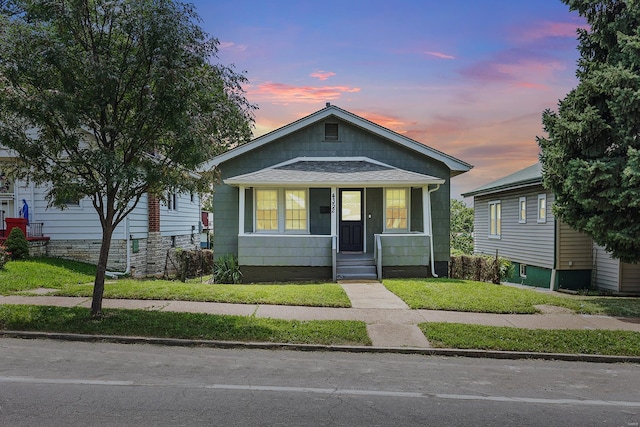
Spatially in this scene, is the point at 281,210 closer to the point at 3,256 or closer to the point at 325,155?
the point at 325,155

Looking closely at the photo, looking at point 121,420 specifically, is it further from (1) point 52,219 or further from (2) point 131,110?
(1) point 52,219

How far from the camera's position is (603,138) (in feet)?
40.4

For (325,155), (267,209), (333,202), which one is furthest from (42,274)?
(325,155)

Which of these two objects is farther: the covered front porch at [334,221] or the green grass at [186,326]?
the covered front porch at [334,221]

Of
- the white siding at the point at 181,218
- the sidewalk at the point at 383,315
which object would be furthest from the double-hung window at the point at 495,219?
the white siding at the point at 181,218

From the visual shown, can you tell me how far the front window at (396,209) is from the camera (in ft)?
55.1

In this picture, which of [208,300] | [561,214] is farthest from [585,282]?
[208,300]

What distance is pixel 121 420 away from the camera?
478 centimetres

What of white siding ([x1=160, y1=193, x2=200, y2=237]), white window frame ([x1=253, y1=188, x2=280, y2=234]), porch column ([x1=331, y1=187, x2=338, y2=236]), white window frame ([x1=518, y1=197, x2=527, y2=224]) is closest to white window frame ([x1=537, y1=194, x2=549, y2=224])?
white window frame ([x1=518, y1=197, x2=527, y2=224])

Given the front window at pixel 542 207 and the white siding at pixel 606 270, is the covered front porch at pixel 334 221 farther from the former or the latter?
the white siding at pixel 606 270

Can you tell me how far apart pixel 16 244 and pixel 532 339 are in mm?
15627

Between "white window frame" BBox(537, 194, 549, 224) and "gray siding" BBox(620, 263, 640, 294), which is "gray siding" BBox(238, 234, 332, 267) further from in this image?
"gray siding" BBox(620, 263, 640, 294)

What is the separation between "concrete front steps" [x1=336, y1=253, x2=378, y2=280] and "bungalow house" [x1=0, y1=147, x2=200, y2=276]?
215 inches

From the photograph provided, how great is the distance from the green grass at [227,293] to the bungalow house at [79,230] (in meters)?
4.19
